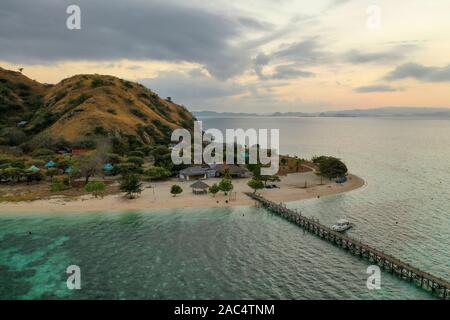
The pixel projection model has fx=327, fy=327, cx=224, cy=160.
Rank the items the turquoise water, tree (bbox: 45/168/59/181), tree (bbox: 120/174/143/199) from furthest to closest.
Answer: tree (bbox: 45/168/59/181) < tree (bbox: 120/174/143/199) < the turquoise water

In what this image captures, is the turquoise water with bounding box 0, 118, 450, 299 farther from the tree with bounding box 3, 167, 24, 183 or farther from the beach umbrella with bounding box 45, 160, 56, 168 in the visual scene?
the beach umbrella with bounding box 45, 160, 56, 168

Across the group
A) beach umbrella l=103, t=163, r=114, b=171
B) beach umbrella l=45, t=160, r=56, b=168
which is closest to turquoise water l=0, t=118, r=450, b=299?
beach umbrella l=103, t=163, r=114, b=171

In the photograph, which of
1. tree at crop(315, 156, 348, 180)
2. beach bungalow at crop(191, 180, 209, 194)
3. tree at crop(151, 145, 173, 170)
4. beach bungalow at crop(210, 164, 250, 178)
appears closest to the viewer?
beach bungalow at crop(191, 180, 209, 194)

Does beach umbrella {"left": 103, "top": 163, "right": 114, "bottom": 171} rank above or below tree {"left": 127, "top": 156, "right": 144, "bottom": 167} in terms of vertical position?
below

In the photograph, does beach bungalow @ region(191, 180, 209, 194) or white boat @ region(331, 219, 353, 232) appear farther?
beach bungalow @ region(191, 180, 209, 194)

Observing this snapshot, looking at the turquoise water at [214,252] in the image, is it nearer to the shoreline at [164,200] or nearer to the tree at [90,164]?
the shoreline at [164,200]
